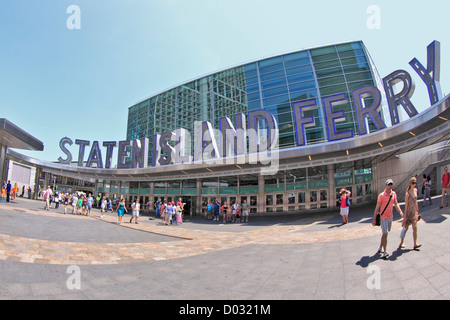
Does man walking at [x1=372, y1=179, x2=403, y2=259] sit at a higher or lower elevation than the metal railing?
lower

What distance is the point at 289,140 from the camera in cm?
2884

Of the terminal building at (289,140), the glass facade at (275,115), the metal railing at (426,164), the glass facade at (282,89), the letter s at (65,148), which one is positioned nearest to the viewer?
the terminal building at (289,140)

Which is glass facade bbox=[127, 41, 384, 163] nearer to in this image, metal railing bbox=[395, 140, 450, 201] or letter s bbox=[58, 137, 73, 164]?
metal railing bbox=[395, 140, 450, 201]

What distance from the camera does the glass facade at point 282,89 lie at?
28.0 metres

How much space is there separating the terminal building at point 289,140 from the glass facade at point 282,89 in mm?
143

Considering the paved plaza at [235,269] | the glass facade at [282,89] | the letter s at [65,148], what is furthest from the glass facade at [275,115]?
the paved plaza at [235,269]

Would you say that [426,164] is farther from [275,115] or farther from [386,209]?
[275,115]

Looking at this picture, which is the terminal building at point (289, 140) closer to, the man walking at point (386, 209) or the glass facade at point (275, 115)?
the glass facade at point (275, 115)

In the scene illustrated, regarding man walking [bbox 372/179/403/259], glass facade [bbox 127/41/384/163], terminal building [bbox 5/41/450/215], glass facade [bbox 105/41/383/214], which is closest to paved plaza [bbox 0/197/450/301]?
man walking [bbox 372/179/403/259]

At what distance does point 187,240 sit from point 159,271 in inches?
175

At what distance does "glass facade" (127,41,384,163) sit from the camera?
91.8ft

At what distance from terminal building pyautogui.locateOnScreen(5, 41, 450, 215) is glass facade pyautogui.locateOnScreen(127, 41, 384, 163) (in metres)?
0.14
